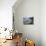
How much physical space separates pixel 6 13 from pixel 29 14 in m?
1.40

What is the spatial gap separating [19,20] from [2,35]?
162 cm

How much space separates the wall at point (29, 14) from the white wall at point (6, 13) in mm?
1055

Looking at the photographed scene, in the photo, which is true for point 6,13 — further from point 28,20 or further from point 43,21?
point 43,21

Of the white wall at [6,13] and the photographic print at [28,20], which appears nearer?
the white wall at [6,13]

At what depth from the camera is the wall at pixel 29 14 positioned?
5.16m

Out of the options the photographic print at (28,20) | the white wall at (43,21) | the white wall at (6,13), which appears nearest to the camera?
the white wall at (6,13)

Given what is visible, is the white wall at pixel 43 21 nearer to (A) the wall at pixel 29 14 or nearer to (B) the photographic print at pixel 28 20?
(A) the wall at pixel 29 14

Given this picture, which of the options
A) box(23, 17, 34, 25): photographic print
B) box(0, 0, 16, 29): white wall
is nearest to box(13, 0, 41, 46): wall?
box(23, 17, 34, 25): photographic print

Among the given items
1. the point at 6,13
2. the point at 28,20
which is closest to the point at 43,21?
the point at 28,20

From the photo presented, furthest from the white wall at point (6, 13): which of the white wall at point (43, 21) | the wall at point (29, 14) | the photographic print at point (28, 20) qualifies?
the white wall at point (43, 21)

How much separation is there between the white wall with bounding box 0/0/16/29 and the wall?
105 cm

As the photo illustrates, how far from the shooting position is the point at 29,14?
5184 millimetres

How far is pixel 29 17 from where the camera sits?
203 inches

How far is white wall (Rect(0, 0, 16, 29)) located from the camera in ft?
13.2
